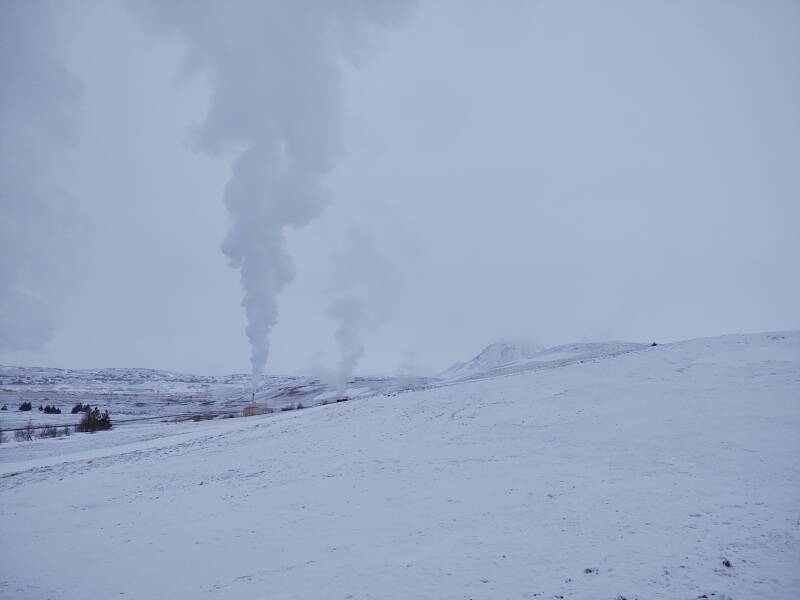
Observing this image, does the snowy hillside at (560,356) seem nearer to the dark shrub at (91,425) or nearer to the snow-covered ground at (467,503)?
the snow-covered ground at (467,503)

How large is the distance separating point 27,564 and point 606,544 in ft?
50.4

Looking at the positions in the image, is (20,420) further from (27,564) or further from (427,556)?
(427,556)

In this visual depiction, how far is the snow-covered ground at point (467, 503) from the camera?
32.0 ft

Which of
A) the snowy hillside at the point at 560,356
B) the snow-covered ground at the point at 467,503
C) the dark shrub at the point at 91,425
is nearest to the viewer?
the snow-covered ground at the point at 467,503

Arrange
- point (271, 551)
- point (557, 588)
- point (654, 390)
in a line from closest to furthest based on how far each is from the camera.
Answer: point (557, 588), point (271, 551), point (654, 390)

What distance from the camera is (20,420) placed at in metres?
52.0

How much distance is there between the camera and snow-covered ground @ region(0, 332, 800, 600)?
9758mm

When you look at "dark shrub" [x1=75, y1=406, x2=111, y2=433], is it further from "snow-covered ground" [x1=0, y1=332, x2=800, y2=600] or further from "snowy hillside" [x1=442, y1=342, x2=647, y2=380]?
"snowy hillside" [x1=442, y1=342, x2=647, y2=380]

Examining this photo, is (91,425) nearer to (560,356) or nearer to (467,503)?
(467,503)

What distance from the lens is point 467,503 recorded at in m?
13.9

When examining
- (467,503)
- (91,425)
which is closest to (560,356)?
(467,503)

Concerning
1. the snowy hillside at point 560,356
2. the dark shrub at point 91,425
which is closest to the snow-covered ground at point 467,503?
the dark shrub at point 91,425

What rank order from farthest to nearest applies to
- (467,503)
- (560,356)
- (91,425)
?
(560,356) < (91,425) < (467,503)

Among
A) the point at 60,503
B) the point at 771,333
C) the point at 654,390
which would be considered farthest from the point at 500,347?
the point at 60,503
